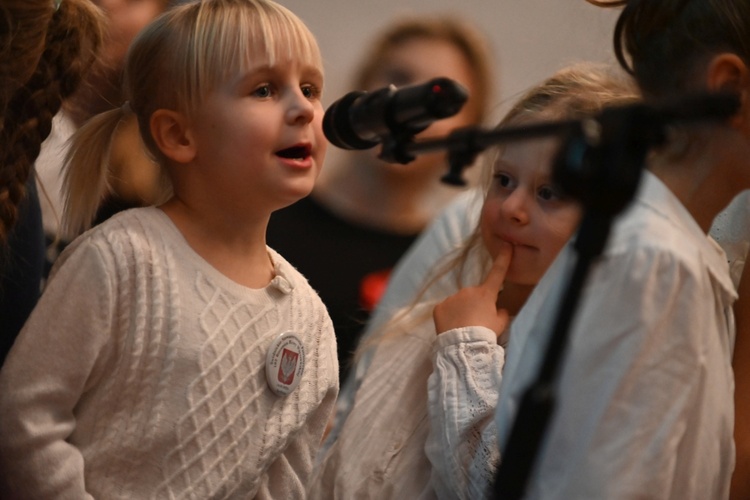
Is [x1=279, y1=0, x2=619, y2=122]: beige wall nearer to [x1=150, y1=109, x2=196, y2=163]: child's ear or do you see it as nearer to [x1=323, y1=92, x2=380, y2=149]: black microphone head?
[x1=150, y1=109, x2=196, y2=163]: child's ear

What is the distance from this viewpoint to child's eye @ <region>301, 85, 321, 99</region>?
1452mm

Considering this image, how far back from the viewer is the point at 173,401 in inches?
52.0

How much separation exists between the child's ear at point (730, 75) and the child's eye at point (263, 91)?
57 cm

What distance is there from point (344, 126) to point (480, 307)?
0.53m

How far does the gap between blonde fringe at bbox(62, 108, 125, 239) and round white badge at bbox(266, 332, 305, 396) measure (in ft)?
1.08

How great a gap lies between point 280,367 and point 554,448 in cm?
41

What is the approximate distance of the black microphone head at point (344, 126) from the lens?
113 centimetres

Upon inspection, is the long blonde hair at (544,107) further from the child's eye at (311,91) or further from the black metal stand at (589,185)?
the black metal stand at (589,185)

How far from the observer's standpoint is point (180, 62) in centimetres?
139

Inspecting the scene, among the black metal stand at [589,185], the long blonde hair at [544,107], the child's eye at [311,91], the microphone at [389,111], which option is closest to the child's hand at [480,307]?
the long blonde hair at [544,107]

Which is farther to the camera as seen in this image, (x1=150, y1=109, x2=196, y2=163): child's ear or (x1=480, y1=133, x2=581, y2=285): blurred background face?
(x1=480, y1=133, x2=581, y2=285): blurred background face

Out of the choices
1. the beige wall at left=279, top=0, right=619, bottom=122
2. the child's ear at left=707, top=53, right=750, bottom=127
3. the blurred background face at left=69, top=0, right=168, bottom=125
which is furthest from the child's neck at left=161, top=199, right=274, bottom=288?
the beige wall at left=279, top=0, right=619, bottom=122

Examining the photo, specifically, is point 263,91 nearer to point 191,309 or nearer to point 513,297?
point 191,309

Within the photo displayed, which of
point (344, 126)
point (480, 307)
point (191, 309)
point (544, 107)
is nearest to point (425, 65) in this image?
point (544, 107)
